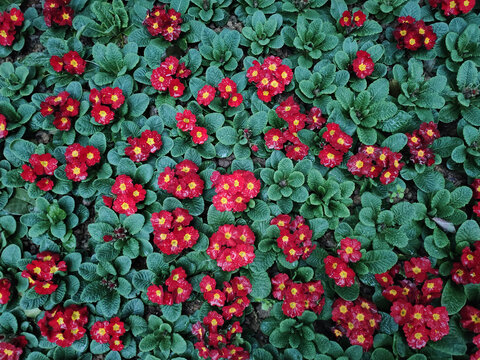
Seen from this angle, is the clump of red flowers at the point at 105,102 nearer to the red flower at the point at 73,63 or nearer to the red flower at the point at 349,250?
the red flower at the point at 73,63

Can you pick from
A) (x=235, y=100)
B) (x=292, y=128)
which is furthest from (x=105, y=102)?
(x=292, y=128)

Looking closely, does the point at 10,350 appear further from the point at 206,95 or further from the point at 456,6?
the point at 456,6

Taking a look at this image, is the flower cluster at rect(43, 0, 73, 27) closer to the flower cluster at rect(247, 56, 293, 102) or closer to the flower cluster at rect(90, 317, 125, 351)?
the flower cluster at rect(247, 56, 293, 102)

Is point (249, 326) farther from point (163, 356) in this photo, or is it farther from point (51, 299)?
point (51, 299)

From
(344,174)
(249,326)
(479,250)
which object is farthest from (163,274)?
(479,250)

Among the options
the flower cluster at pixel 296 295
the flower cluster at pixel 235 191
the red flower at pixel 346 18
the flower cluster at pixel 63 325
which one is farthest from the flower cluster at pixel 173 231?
the red flower at pixel 346 18
